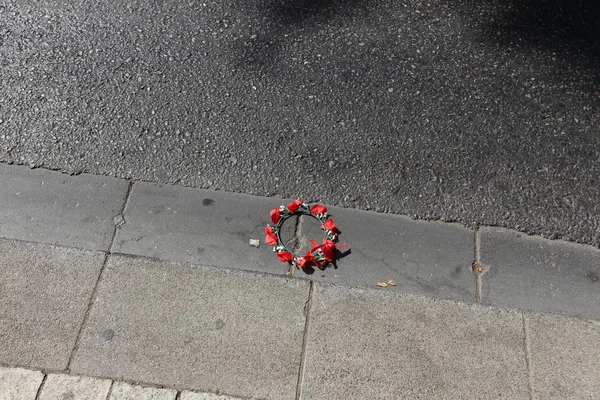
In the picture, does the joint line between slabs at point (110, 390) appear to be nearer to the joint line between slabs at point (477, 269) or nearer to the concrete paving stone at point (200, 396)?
the concrete paving stone at point (200, 396)

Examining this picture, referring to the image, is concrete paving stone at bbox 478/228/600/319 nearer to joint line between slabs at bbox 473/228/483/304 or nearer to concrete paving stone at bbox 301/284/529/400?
joint line between slabs at bbox 473/228/483/304

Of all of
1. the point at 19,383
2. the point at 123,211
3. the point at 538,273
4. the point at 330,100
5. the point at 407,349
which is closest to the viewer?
the point at 19,383

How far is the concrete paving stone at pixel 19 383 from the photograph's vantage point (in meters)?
2.73

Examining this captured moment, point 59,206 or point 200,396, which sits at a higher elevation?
point 59,206

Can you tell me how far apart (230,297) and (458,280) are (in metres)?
1.24

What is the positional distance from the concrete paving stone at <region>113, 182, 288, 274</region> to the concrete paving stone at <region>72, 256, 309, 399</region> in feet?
0.26

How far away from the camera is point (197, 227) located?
3.40 metres

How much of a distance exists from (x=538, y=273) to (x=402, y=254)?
75 cm

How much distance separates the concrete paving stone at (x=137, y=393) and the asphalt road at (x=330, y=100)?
4.14 feet

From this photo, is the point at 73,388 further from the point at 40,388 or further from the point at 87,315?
the point at 87,315

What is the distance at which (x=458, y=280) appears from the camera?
328 cm

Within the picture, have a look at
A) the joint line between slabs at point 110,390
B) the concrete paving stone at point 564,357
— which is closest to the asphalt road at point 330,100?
the concrete paving stone at point 564,357

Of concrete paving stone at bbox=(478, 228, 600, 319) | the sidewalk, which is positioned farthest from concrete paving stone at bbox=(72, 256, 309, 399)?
concrete paving stone at bbox=(478, 228, 600, 319)

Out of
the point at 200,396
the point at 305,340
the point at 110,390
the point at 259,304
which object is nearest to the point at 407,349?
the point at 305,340
